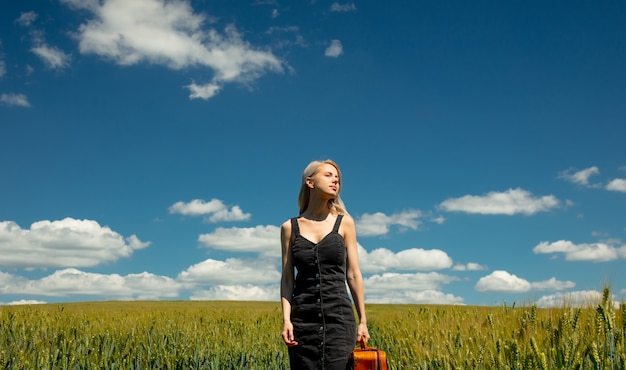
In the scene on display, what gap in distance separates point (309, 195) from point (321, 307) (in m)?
0.90

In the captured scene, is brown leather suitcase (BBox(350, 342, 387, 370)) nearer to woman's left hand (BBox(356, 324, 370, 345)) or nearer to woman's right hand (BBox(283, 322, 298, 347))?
woman's left hand (BBox(356, 324, 370, 345))

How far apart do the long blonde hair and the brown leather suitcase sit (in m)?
1.05

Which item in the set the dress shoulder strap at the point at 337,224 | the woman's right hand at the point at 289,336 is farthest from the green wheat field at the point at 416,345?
the dress shoulder strap at the point at 337,224

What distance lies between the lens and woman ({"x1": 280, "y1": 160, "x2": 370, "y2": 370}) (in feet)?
12.6

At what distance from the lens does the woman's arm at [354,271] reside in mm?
4039

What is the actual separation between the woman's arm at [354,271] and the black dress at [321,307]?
94 mm

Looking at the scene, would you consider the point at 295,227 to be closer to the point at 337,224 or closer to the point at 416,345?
the point at 337,224

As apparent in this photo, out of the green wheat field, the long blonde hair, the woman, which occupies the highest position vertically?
the long blonde hair

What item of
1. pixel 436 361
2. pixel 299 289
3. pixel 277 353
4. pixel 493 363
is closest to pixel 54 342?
pixel 277 353

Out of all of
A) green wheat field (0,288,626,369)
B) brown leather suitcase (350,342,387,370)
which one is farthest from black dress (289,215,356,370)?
green wheat field (0,288,626,369)

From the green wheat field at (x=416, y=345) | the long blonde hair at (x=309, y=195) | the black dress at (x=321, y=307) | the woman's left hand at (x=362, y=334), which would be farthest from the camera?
the long blonde hair at (x=309, y=195)

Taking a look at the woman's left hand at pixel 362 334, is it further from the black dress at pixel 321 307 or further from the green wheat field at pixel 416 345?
the green wheat field at pixel 416 345

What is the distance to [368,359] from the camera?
12.1ft

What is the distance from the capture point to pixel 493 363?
396 centimetres
